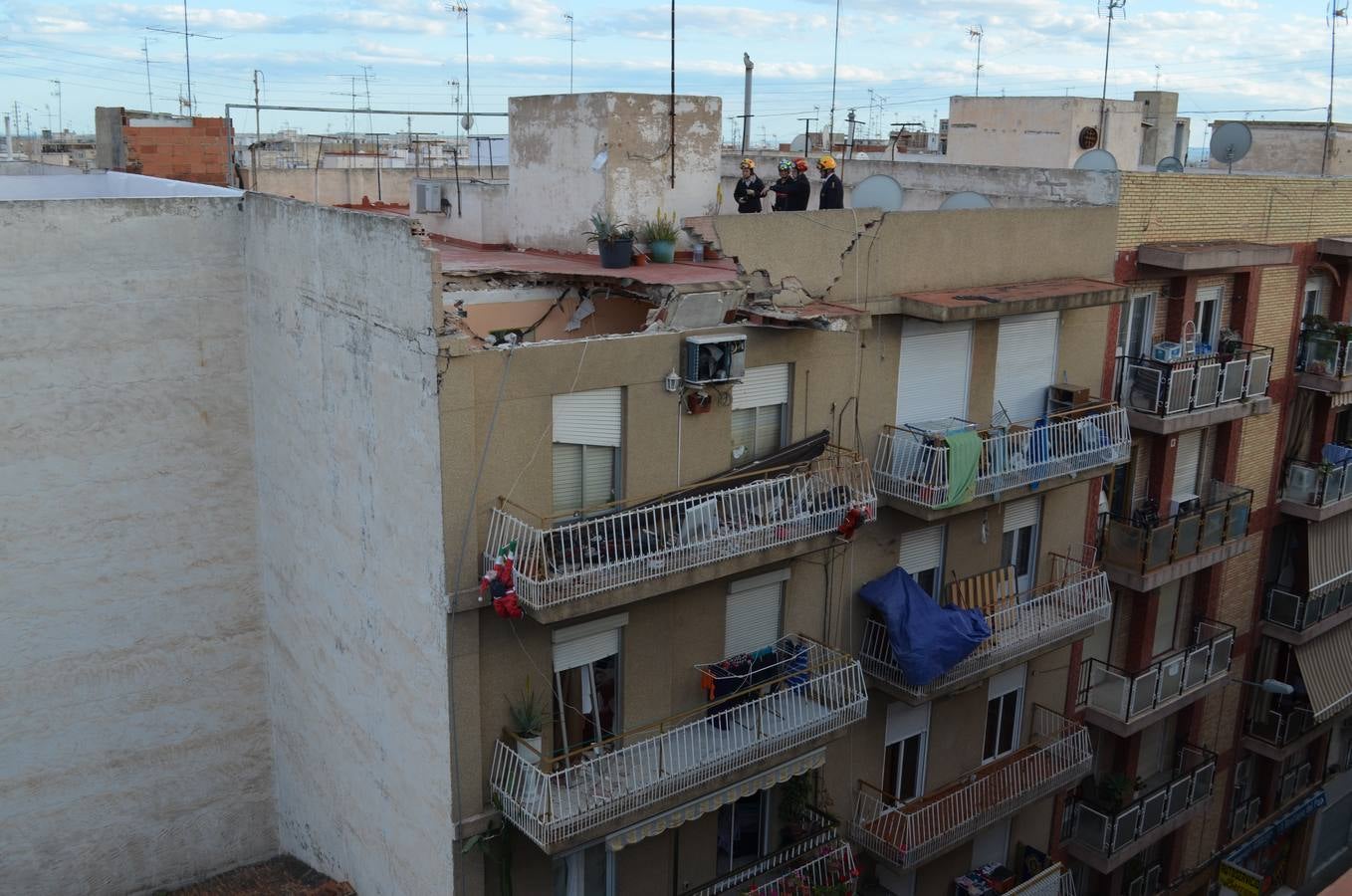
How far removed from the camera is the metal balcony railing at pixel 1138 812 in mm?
22609

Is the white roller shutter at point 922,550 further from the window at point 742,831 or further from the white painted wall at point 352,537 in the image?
the white painted wall at point 352,537

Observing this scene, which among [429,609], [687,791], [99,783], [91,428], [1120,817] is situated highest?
[91,428]

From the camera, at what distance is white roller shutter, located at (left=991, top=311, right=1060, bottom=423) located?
1900cm

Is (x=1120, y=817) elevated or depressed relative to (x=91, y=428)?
depressed

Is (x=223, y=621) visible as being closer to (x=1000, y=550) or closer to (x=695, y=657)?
(x=695, y=657)

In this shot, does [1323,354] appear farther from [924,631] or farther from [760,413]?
[760,413]

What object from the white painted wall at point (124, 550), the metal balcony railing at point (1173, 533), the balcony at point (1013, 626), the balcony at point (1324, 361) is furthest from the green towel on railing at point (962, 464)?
the balcony at point (1324, 361)

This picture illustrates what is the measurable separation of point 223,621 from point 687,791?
8.14 meters

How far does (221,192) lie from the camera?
18281 mm

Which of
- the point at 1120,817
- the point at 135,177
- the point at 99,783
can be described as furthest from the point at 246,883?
the point at 1120,817

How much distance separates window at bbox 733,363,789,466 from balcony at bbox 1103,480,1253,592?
323 inches

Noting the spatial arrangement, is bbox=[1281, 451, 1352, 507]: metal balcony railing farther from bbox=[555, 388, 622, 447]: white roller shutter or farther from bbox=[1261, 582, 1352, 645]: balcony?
bbox=[555, 388, 622, 447]: white roller shutter

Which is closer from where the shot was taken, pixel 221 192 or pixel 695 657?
pixel 695 657

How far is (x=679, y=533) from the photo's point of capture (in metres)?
14.9
